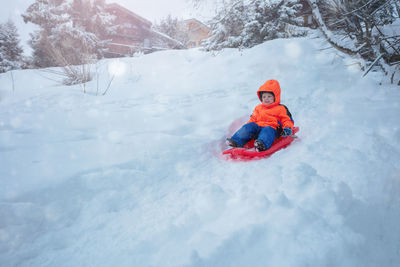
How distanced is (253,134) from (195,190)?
125cm

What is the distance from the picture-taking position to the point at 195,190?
5.03ft

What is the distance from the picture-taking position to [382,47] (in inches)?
121

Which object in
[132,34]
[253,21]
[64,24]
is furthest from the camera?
[132,34]

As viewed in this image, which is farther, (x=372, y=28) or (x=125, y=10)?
(x=125, y=10)

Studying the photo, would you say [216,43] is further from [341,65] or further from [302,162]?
[302,162]

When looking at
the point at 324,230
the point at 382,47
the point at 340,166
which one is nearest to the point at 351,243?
the point at 324,230

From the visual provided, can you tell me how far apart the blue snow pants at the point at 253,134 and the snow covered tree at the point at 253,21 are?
5396mm

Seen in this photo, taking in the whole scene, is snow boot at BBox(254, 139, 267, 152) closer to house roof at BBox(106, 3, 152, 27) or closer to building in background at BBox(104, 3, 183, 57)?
building in background at BBox(104, 3, 183, 57)

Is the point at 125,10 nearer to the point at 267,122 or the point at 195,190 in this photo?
the point at 267,122

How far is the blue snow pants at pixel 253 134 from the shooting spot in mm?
2193

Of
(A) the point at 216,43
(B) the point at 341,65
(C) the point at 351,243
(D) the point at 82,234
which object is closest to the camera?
(C) the point at 351,243

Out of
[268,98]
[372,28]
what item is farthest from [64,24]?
[372,28]

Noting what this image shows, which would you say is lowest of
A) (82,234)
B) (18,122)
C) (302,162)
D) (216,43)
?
(82,234)

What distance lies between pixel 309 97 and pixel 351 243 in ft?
9.62
